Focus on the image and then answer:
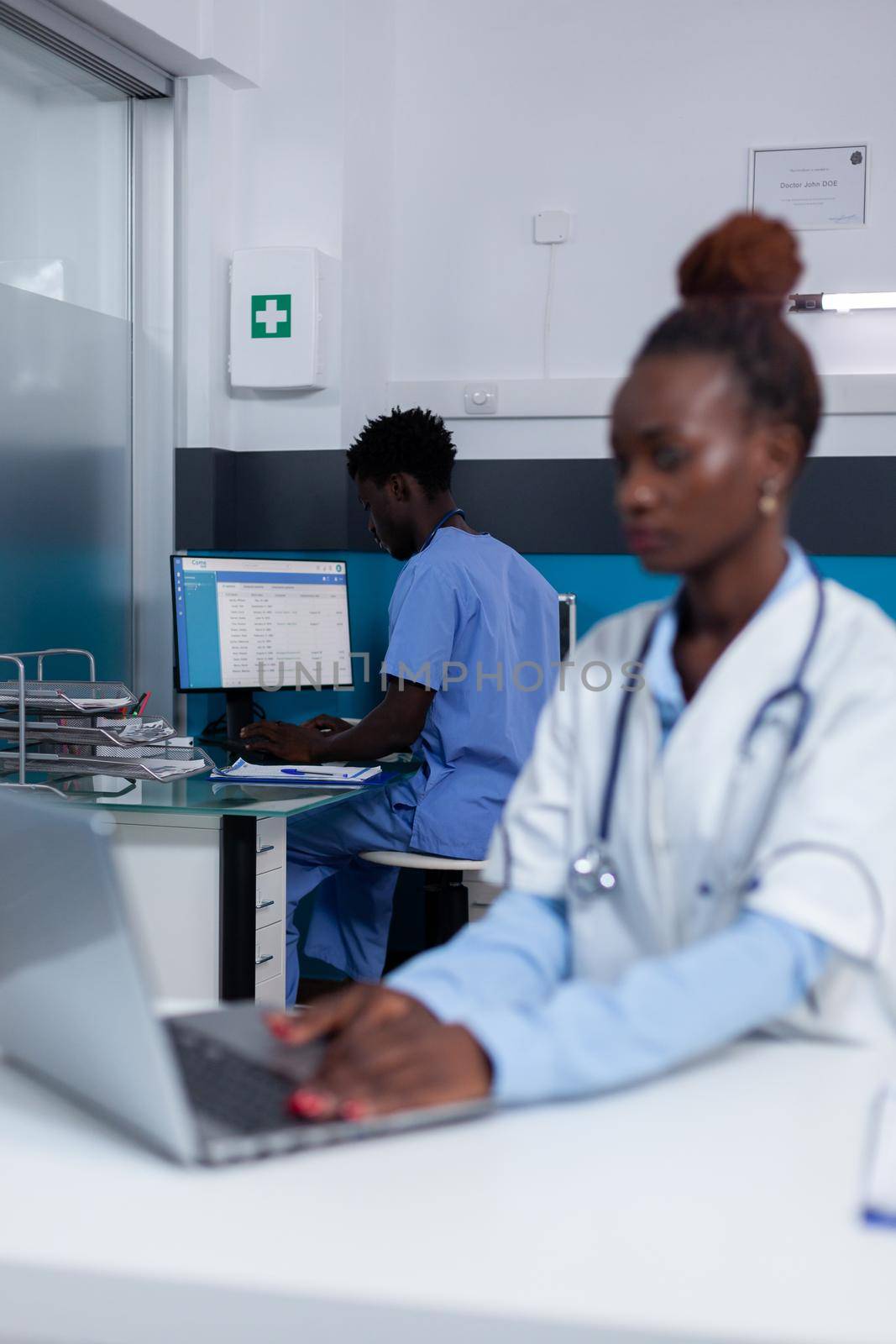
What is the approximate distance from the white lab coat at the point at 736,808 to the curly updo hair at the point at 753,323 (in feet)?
0.46

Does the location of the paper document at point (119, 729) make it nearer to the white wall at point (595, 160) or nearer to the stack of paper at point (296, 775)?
the stack of paper at point (296, 775)

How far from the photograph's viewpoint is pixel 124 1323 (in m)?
0.70

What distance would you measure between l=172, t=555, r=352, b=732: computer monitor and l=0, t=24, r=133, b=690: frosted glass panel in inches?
14.8

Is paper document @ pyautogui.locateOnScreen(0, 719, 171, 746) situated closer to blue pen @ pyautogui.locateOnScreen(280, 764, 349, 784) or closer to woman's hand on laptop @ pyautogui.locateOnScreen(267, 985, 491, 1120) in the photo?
blue pen @ pyautogui.locateOnScreen(280, 764, 349, 784)

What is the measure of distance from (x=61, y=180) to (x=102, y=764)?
1429 millimetres

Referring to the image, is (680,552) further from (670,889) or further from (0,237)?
(0,237)

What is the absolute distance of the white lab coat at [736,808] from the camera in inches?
37.7

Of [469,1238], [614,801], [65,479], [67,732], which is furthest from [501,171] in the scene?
[469,1238]

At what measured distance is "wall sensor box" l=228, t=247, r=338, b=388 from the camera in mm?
3299

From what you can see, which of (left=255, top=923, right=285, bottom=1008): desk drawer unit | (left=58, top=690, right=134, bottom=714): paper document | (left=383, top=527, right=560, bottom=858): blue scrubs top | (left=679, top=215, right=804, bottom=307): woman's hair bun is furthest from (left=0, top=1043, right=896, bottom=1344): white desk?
(left=383, top=527, right=560, bottom=858): blue scrubs top

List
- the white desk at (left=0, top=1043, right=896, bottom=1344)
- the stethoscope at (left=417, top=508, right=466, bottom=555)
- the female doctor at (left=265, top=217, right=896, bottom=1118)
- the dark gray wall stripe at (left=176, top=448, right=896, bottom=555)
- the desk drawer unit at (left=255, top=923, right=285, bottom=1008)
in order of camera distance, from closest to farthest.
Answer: the white desk at (left=0, top=1043, right=896, bottom=1344) < the female doctor at (left=265, top=217, right=896, bottom=1118) < the desk drawer unit at (left=255, top=923, right=285, bottom=1008) < the stethoscope at (left=417, top=508, right=466, bottom=555) < the dark gray wall stripe at (left=176, top=448, right=896, bottom=555)

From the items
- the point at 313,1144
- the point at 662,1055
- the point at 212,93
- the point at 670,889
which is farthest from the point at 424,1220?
the point at 212,93

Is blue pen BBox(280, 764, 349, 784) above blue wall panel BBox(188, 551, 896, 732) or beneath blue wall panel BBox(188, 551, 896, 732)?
beneath

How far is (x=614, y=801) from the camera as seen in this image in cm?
110
